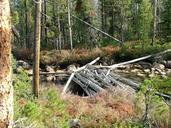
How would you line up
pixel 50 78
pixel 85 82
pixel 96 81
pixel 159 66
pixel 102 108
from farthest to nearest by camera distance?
pixel 159 66 → pixel 50 78 → pixel 85 82 → pixel 96 81 → pixel 102 108

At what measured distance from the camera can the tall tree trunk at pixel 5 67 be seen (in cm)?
443

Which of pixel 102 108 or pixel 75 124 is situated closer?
pixel 75 124

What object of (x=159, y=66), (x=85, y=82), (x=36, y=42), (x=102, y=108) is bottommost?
(x=159, y=66)

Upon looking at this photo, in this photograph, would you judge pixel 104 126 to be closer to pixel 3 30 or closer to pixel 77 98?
pixel 77 98

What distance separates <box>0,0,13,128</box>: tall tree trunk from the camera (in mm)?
4430

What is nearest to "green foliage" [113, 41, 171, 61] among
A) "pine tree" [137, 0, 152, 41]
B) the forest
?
the forest

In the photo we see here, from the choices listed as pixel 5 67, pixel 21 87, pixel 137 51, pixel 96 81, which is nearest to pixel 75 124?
pixel 21 87

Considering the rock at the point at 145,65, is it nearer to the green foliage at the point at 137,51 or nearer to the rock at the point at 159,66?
the rock at the point at 159,66

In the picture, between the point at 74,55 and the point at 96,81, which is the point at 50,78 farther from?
the point at 74,55

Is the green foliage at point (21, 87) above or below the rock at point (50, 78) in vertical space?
above

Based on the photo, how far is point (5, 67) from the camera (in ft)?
14.7

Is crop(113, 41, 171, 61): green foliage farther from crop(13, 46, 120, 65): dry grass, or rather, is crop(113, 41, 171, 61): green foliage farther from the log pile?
the log pile

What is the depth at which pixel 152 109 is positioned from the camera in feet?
39.4

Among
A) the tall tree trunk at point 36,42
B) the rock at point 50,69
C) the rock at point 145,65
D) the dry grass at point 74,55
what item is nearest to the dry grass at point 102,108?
the tall tree trunk at point 36,42
